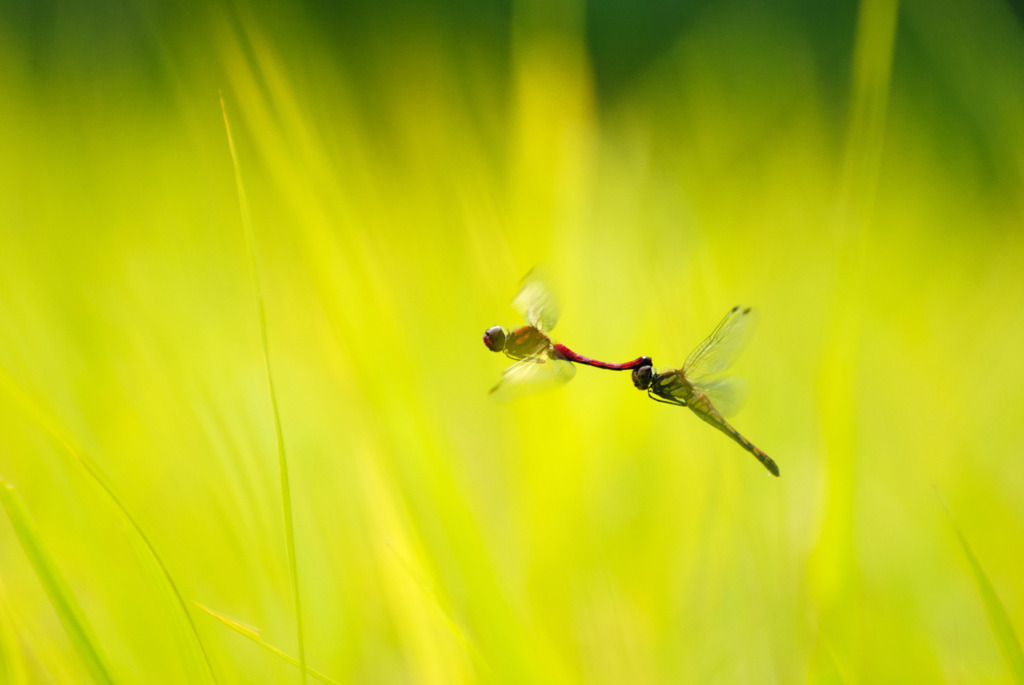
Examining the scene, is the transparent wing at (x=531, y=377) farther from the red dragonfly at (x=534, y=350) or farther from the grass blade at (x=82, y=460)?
the grass blade at (x=82, y=460)

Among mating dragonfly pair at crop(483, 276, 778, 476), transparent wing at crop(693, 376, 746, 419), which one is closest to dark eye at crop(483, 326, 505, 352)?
mating dragonfly pair at crop(483, 276, 778, 476)

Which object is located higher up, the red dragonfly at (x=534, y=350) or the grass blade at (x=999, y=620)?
the red dragonfly at (x=534, y=350)

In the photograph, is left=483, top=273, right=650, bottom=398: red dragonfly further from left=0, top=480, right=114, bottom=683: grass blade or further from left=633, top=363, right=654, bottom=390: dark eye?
left=0, top=480, right=114, bottom=683: grass blade

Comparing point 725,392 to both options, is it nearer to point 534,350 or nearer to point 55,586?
point 534,350

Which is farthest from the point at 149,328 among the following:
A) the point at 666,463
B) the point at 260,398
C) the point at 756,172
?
the point at 756,172

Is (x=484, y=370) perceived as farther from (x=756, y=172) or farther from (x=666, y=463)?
(x=756, y=172)

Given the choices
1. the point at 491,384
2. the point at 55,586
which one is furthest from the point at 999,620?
the point at 491,384

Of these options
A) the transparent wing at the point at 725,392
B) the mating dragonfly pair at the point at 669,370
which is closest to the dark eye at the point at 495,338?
the mating dragonfly pair at the point at 669,370
